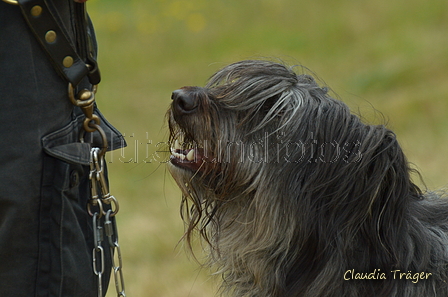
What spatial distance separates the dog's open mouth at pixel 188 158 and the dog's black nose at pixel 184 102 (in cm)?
18

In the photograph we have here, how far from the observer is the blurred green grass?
17.4ft

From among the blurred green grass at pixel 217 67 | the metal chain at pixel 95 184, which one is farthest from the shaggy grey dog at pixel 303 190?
the blurred green grass at pixel 217 67

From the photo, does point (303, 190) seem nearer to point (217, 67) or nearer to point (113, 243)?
point (113, 243)

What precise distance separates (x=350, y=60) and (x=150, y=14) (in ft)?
18.1

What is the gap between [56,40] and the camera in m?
2.07

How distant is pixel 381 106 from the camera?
27.2 feet

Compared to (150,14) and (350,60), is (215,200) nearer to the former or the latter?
(350,60)

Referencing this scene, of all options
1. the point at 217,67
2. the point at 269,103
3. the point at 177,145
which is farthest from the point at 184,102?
the point at 217,67

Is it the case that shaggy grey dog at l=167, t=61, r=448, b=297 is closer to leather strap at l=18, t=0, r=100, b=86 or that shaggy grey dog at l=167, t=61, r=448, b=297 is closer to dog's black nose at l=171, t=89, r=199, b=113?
dog's black nose at l=171, t=89, r=199, b=113

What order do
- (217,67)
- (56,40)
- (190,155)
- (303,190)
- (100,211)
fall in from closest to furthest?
(56,40) → (100,211) → (303,190) → (190,155) → (217,67)

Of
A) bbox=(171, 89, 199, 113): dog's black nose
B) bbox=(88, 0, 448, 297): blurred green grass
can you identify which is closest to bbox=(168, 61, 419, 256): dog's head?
bbox=(171, 89, 199, 113): dog's black nose

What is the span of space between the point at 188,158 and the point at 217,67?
24.5ft

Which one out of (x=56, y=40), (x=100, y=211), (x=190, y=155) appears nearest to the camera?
(x=56, y=40)

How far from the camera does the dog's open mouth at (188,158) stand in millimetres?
2551
